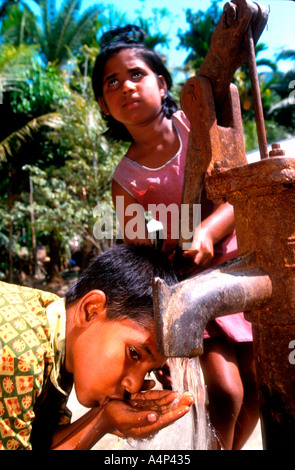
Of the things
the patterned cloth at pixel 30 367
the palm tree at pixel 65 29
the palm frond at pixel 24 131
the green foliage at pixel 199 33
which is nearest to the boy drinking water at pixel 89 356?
the patterned cloth at pixel 30 367

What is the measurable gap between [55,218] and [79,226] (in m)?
0.52

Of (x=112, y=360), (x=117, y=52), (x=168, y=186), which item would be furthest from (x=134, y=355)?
(x=117, y=52)

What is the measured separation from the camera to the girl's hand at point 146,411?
1.23m

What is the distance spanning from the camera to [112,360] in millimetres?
1344

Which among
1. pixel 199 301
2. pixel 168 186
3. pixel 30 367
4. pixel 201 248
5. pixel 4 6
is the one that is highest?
pixel 4 6

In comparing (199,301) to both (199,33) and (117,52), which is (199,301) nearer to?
(117,52)

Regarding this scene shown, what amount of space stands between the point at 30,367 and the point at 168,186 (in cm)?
94

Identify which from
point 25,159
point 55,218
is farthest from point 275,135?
point 55,218

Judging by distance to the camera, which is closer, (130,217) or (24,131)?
(130,217)

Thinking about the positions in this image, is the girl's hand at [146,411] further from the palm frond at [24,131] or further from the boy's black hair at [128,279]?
the palm frond at [24,131]

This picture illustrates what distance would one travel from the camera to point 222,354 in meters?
1.55

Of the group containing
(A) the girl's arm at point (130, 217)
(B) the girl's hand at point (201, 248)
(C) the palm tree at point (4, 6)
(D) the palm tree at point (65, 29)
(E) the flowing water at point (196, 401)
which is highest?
(C) the palm tree at point (4, 6)

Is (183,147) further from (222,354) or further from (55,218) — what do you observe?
(55,218)

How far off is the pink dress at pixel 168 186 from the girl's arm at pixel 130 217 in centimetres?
3
